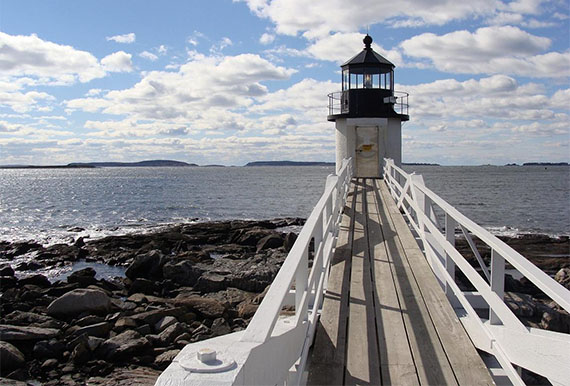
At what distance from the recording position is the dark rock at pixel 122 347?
894 cm

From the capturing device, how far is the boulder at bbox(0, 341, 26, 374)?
871 cm

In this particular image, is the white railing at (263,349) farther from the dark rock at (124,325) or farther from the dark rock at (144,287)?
the dark rock at (144,287)

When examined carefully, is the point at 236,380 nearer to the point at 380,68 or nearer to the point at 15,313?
the point at 15,313

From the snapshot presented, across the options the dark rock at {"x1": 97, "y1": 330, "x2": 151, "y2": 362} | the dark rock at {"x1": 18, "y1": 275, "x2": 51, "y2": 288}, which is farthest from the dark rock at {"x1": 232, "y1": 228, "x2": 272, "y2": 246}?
the dark rock at {"x1": 97, "y1": 330, "x2": 151, "y2": 362}

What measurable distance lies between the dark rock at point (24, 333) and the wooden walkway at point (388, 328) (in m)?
6.06

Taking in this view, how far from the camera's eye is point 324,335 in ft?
14.3

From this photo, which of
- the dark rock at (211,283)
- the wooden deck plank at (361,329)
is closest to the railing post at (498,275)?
the wooden deck plank at (361,329)

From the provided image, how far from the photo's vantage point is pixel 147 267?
16.0 meters

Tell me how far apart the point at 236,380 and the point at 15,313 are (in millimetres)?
11644

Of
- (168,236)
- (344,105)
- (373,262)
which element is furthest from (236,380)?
(168,236)

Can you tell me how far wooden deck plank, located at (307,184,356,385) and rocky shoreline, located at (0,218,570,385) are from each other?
12.6 feet

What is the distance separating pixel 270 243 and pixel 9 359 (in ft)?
41.8

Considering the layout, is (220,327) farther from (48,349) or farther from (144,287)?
(144,287)

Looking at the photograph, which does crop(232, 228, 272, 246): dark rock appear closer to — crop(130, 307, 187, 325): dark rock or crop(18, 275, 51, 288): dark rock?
crop(18, 275, 51, 288): dark rock
